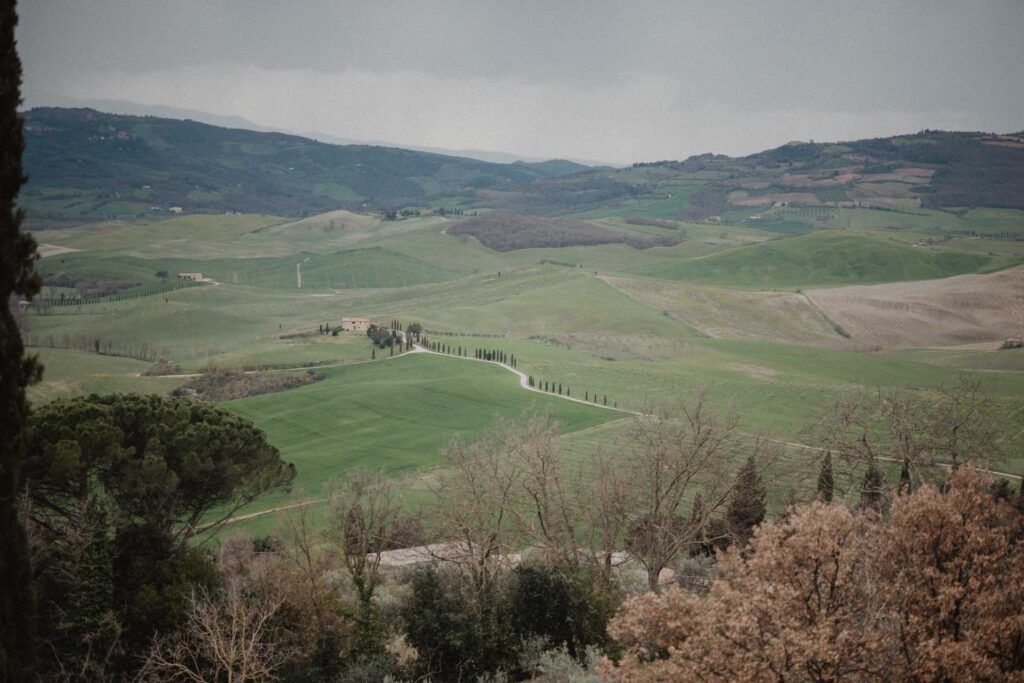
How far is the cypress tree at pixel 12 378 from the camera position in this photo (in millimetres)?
13648

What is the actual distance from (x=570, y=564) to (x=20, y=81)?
21.4m

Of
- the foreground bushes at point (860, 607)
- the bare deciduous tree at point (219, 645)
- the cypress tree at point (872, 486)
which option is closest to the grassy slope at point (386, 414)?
the bare deciduous tree at point (219, 645)

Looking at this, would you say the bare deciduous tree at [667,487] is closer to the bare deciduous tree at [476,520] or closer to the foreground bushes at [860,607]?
the bare deciduous tree at [476,520]

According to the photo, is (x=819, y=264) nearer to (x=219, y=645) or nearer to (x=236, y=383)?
(x=236, y=383)

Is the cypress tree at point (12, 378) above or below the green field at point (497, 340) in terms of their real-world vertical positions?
above

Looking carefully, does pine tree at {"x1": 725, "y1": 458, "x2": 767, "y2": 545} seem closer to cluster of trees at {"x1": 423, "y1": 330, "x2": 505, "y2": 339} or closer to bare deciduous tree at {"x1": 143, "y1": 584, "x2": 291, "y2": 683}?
bare deciduous tree at {"x1": 143, "y1": 584, "x2": 291, "y2": 683}

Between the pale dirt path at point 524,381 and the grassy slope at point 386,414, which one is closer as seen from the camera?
the grassy slope at point 386,414

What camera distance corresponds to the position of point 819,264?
578ft

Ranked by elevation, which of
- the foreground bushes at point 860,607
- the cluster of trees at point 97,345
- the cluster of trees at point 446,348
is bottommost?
the cluster of trees at point 97,345

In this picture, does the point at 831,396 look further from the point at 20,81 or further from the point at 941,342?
the point at 20,81

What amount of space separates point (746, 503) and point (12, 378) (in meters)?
29.4

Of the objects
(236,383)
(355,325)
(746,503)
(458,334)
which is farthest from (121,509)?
(355,325)

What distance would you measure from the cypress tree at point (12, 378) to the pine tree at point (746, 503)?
2685 centimetres

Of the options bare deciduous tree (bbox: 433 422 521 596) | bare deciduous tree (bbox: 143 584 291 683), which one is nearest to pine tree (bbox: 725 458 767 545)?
bare deciduous tree (bbox: 433 422 521 596)
